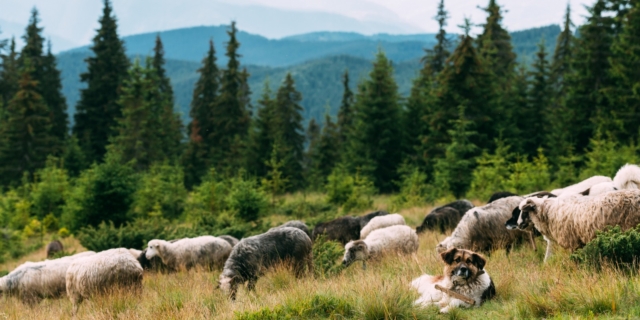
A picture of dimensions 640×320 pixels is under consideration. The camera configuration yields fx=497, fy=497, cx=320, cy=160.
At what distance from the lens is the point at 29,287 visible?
10.5m

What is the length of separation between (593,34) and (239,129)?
29.6 metres

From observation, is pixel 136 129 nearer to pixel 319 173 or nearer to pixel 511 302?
pixel 319 173

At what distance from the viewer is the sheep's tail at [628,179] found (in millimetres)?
8258

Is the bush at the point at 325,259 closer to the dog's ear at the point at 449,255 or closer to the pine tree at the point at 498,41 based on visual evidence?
the dog's ear at the point at 449,255

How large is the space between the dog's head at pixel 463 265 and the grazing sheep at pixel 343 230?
27.8 ft

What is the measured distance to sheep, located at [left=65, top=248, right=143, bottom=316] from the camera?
867cm

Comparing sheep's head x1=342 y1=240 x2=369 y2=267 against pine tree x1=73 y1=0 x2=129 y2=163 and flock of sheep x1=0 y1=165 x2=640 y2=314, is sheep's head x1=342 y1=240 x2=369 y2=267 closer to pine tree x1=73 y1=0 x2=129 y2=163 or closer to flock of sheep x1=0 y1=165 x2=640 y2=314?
flock of sheep x1=0 y1=165 x2=640 y2=314

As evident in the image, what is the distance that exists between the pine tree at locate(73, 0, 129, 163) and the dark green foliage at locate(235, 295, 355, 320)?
152ft

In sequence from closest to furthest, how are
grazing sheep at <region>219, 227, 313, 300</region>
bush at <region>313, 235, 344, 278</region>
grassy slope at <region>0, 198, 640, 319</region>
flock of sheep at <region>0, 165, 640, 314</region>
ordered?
grassy slope at <region>0, 198, 640, 319</region> < flock of sheep at <region>0, 165, 640, 314</region> < grazing sheep at <region>219, 227, 313, 300</region> < bush at <region>313, 235, 344, 278</region>

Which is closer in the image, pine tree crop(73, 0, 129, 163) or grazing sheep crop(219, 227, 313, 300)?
grazing sheep crop(219, 227, 313, 300)

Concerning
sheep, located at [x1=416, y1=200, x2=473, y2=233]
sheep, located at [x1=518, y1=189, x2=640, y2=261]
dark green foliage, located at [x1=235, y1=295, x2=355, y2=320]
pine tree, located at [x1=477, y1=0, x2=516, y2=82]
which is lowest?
sheep, located at [x1=416, y1=200, x2=473, y2=233]

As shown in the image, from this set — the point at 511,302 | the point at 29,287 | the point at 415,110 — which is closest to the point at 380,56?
the point at 415,110

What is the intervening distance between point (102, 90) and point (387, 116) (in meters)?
30.4

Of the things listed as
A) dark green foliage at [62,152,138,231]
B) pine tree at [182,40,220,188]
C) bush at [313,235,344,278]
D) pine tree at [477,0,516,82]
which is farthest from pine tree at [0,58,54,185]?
bush at [313,235,344,278]
